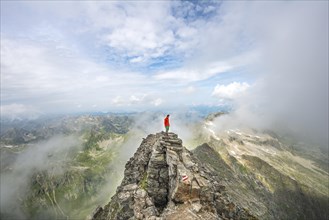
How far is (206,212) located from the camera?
3138 cm

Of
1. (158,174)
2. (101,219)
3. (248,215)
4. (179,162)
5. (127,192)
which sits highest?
(179,162)

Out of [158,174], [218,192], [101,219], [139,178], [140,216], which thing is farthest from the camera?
[101,219]

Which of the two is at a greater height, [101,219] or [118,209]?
[118,209]

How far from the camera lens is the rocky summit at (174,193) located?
32.4 meters

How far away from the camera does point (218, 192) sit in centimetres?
3909

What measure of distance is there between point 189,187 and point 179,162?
749 cm

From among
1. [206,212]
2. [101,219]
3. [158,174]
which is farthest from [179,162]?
[101,219]

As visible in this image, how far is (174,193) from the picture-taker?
1377 inches

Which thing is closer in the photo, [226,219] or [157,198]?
[226,219]

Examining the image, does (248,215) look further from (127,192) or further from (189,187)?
(127,192)

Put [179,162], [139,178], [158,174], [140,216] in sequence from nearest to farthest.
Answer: [140,216] → [179,162] → [158,174] → [139,178]

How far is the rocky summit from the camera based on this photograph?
32438mm

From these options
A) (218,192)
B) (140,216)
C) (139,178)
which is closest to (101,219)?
(139,178)

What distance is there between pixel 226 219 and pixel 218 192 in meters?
4.73
